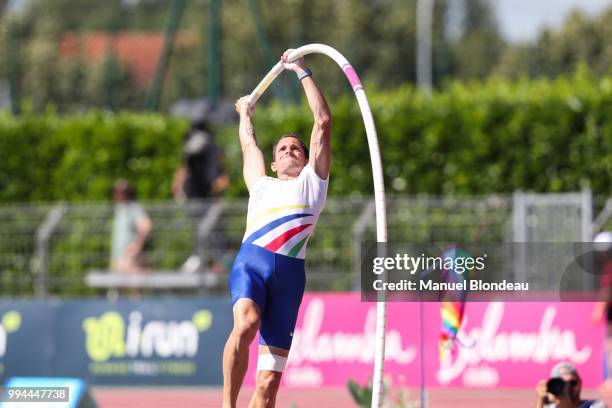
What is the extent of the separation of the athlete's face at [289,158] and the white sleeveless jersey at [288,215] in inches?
7.5

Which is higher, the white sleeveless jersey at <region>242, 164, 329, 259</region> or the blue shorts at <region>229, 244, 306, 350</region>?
the white sleeveless jersey at <region>242, 164, 329, 259</region>

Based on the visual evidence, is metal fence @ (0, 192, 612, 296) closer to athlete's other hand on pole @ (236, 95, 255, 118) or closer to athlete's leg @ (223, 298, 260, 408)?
athlete's other hand on pole @ (236, 95, 255, 118)

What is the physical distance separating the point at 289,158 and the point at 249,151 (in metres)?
0.40

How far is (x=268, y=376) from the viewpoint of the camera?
891cm

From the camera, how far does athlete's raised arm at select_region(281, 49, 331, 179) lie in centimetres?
909

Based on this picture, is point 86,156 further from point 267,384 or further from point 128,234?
point 267,384

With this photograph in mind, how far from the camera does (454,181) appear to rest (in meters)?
23.3

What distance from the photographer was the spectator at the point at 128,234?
19641 millimetres

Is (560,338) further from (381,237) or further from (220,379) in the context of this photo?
(381,237)

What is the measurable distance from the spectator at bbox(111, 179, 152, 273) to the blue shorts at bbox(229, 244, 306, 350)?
35.3 ft

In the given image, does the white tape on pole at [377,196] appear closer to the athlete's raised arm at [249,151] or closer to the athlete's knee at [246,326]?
the athlete's raised arm at [249,151]

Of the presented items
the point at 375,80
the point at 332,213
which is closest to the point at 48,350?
→ the point at 332,213

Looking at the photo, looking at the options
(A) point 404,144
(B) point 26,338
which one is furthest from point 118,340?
(A) point 404,144

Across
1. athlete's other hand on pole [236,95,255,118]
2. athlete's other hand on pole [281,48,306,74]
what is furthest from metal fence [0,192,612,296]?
athlete's other hand on pole [281,48,306,74]
